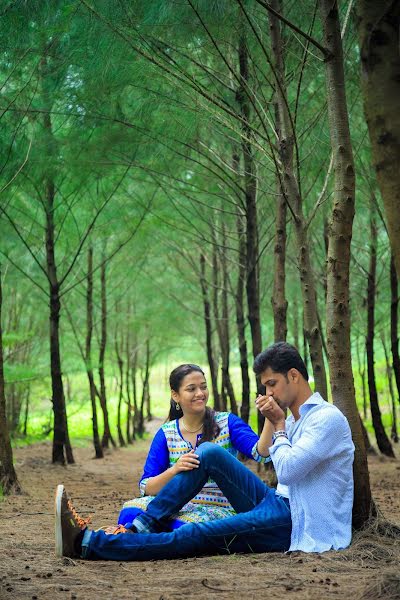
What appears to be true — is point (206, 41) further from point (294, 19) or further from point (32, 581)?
point (32, 581)

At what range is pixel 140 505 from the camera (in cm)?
383

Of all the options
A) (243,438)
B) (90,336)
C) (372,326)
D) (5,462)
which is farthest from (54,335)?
(243,438)

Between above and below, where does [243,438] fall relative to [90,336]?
below

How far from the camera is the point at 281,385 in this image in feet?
11.4

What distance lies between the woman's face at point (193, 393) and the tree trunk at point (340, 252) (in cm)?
71

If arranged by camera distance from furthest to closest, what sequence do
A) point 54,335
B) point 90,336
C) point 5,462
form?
point 90,336, point 54,335, point 5,462

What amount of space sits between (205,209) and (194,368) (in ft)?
23.2

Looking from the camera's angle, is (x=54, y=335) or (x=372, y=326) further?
(x=54, y=335)

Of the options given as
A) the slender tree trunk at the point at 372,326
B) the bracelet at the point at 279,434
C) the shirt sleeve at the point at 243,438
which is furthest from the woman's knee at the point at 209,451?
the slender tree trunk at the point at 372,326

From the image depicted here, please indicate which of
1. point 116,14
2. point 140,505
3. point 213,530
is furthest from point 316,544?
point 116,14

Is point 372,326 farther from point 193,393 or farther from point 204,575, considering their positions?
point 204,575

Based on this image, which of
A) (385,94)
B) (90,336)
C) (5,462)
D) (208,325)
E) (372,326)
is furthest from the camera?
(208,325)

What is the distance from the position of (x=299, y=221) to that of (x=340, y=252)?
2.40ft

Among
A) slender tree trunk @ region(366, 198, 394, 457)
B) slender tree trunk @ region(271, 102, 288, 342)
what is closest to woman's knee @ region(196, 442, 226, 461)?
slender tree trunk @ region(271, 102, 288, 342)
